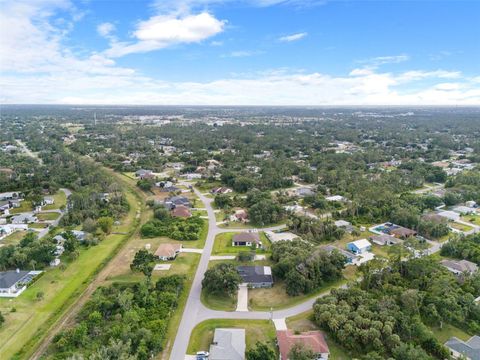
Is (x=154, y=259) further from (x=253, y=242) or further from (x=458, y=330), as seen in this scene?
(x=458, y=330)

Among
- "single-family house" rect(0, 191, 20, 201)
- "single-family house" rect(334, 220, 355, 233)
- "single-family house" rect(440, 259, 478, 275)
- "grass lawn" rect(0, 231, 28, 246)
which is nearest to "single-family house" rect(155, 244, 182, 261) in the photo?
"grass lawn" rect(0, 231, 28, 246)

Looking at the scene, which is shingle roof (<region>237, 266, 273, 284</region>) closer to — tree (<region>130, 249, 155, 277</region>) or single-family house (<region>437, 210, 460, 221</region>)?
tree (<region>130, 249, 155, 277</region>)

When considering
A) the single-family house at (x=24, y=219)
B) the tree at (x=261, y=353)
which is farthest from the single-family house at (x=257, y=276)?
the single-family house at (x=24, y=219)

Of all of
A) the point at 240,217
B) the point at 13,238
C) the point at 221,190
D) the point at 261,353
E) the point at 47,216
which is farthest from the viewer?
the point at 221,190

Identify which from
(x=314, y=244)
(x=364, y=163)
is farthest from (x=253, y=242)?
(x=364, y=163)

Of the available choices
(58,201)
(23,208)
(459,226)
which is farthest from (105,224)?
(459,226)

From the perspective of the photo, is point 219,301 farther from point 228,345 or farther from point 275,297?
point 228,345

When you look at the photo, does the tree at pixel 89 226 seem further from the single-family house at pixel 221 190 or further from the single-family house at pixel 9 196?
the single-family house at pixel 9 196

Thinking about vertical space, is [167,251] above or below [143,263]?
below
